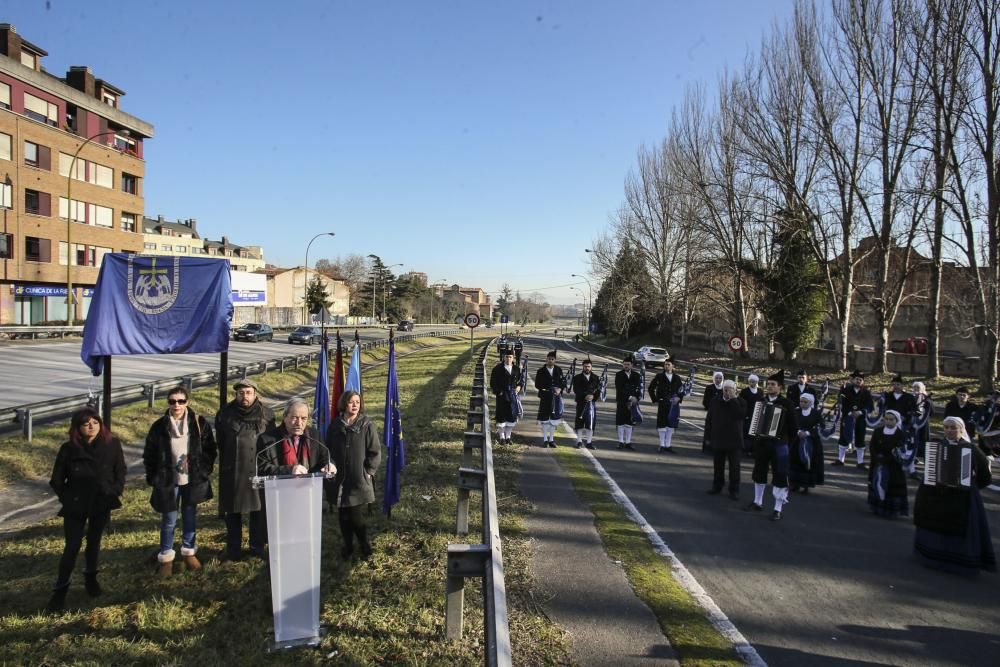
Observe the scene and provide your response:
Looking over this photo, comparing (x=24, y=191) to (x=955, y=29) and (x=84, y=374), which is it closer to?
(x=84, y=374)

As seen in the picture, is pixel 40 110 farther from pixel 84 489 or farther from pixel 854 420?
pixel 854 420

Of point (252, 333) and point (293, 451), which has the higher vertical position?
point (293, 451)

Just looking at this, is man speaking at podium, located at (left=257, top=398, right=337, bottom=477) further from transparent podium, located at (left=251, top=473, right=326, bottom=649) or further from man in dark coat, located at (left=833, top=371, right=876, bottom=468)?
man in dark coat, located at (left=833, top=371, right=876, bottom=468)

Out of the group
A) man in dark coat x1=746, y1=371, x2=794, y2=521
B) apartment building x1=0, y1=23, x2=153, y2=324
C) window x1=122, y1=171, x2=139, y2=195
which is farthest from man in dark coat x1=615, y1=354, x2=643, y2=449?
window x1=122, y1=171, x2=139, y2=195

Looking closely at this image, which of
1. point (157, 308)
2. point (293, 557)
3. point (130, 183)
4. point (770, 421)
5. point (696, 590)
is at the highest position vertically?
point (130, 183)

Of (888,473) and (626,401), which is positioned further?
(626,401)

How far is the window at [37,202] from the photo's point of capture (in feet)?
127

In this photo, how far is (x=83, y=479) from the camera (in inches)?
210

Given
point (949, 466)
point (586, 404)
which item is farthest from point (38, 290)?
point (949, 466)

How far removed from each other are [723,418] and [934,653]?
452cm

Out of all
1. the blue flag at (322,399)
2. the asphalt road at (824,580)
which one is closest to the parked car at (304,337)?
the blue flag at (322,399)

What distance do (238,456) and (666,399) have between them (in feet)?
29.1

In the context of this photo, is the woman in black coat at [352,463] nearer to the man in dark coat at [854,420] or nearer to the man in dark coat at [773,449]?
the man in dark coat at [773,449]

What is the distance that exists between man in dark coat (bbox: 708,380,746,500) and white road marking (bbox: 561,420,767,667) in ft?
4.85
